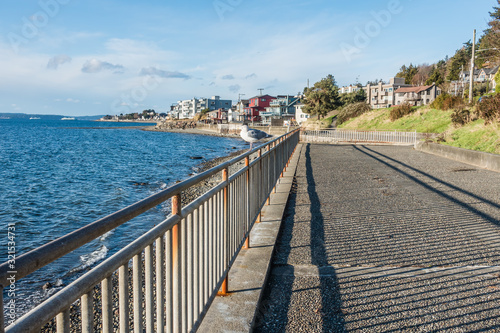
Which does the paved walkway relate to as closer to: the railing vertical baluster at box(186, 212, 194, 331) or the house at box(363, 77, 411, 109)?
the railing vertical baluster at box(186, 212, 194, 331)

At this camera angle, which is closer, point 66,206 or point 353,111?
point 66,206

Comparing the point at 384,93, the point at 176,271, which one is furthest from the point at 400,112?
the point at 384,93

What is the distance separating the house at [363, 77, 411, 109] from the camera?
96688 mm

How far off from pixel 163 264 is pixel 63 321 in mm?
872

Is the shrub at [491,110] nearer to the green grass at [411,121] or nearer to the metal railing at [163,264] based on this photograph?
the green grass at [411,121]

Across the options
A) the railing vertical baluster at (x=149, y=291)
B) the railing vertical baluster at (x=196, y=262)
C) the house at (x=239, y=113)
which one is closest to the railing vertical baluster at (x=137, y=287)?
the railing vertical baluster at (x=149, y=291)

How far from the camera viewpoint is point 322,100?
7119 centimetres

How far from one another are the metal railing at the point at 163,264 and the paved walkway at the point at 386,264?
2.56 ft

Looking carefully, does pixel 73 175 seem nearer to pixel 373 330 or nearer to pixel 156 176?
pixel 156 176

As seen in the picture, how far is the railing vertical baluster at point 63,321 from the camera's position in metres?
1.30

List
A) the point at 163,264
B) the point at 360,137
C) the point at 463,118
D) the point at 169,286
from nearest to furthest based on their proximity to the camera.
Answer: the point at 163,264, the point at 169,286, the point at 463,118, the point at 360,137

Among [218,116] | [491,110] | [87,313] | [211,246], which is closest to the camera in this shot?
[87,313]

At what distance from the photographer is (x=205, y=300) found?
118 inches

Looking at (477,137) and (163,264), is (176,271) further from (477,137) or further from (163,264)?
(477,137)
